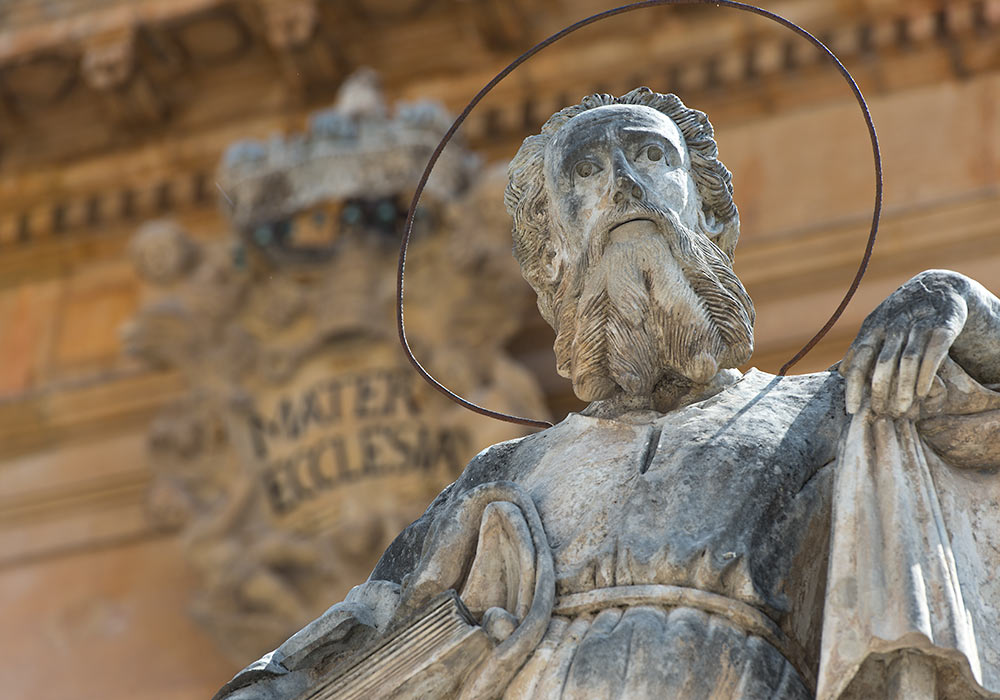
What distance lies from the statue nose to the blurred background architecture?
3.86 meters

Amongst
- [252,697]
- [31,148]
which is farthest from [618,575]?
[31,148]

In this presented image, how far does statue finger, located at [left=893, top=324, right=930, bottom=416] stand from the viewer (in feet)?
8.43

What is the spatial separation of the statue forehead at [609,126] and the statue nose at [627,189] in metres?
0.07

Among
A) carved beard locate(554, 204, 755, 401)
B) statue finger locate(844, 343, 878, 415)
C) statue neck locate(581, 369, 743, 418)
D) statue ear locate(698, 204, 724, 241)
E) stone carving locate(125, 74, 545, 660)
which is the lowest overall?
stone carving locate(125, 74, 545, 660)

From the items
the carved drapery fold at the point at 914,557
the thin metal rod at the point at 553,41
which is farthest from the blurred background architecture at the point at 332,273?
the carved drapery fold at the point at 914,557

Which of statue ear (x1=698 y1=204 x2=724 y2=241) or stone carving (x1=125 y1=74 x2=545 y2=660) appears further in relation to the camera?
stone carving (x1=125 y1=74 x2=545 y2=660)

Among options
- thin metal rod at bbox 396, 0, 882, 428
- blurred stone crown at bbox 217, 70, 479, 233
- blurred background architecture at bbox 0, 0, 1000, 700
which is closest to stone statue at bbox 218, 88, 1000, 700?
thin metal rod at bbox 396, 0, 882, 428

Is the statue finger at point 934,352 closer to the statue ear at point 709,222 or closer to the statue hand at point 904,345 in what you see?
the statue hand at point 904,345

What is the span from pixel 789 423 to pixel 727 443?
0.32 ft

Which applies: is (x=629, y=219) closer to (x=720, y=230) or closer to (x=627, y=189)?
(x=627, y=189)

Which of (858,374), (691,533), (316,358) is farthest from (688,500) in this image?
(316,358)

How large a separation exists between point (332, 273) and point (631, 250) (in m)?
4.50

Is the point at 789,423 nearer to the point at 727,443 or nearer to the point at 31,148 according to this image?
the point at 727,443

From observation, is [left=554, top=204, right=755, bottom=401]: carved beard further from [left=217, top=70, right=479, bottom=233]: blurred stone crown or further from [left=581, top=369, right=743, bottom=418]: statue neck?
[left=217, top=70, right=479, bottom=233]: blurred stone crown
